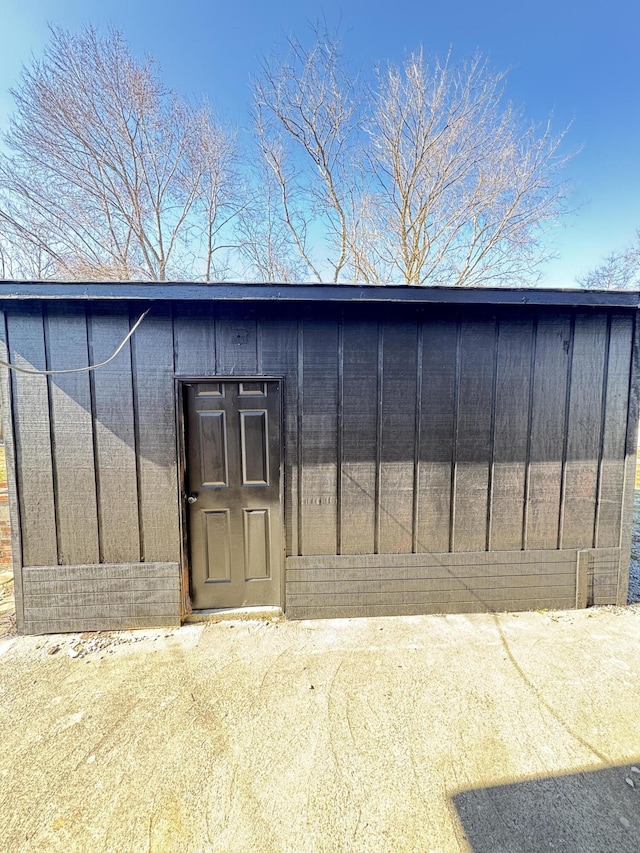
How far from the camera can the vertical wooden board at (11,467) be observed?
2.26 meters

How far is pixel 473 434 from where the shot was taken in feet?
8.34

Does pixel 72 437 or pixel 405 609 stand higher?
pixel 72 437

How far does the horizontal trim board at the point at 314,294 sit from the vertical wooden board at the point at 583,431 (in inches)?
10.2

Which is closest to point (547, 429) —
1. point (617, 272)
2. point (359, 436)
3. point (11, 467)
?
point (359, 436)

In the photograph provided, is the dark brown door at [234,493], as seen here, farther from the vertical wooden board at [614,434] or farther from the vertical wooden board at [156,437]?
the vertical wooden board at [614,434]

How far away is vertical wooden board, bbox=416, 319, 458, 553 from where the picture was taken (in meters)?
2.48

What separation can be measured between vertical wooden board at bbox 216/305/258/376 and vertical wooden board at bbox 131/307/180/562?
0.35 m

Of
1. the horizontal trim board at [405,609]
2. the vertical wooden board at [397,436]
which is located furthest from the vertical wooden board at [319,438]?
the horizontal trim board at [405,609]

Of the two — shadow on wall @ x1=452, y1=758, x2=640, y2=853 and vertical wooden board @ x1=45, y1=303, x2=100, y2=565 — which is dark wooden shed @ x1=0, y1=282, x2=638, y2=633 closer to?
vertical wooden board @ x1=45, y1=303, x2=100, y2=565

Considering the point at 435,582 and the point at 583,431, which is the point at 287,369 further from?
the point at 583,431

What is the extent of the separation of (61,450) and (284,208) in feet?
25.2

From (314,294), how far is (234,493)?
154 centimetres

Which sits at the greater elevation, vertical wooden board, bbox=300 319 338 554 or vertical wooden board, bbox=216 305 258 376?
vertical wooden board, bbox=216 305 258 376

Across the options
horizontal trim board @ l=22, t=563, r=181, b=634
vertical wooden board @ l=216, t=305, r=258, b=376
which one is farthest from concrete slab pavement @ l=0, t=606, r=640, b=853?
vertical wooden board @ l=216, t=305, r=258, b=376
